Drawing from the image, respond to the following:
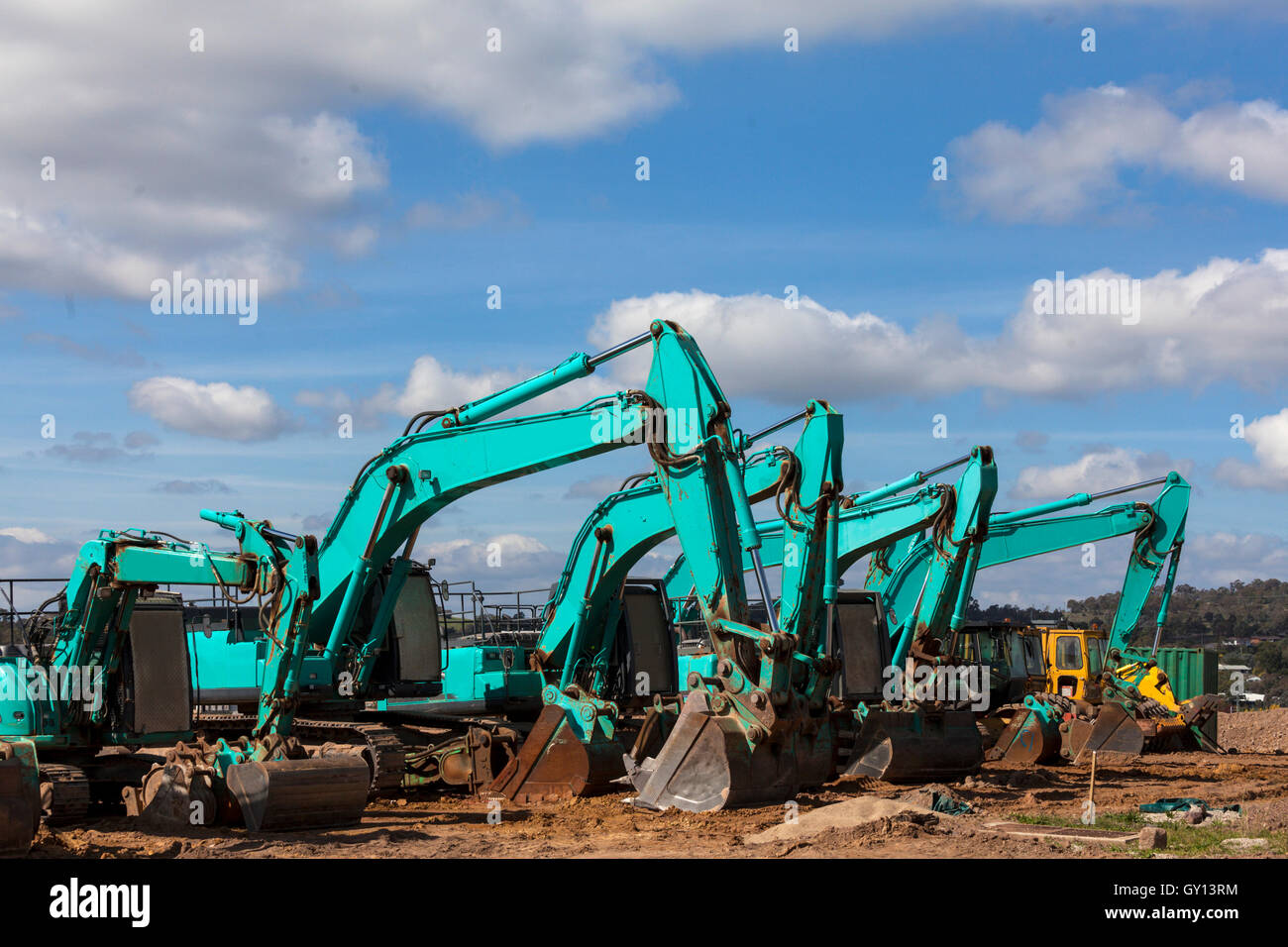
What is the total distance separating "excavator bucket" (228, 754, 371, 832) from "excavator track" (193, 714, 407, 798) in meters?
1.88

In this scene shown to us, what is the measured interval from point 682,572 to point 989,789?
28.5 ft

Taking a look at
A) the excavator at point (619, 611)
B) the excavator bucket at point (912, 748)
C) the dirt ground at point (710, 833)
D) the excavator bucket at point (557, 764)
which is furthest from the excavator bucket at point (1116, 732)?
the excavator bucket at point (557, 764)

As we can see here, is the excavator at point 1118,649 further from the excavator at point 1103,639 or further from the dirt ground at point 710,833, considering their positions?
the dirt ground at point 710,833

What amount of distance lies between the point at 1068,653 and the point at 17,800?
2071 centimetres

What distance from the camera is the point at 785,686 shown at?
518 inches

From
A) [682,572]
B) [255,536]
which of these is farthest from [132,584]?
[682,572]

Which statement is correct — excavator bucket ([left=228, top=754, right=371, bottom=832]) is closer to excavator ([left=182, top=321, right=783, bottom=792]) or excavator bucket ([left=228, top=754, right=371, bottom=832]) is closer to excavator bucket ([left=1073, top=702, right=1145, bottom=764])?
excavator ([left=182, top=321, right=783, bottom=792])

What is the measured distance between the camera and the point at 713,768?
12.7 m

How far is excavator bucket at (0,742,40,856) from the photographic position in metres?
10.2

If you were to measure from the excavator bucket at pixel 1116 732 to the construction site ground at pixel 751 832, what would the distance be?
20.2ft

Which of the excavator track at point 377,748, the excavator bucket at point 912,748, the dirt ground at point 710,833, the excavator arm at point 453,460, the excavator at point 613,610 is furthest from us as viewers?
the excavator bucket at point 912,748

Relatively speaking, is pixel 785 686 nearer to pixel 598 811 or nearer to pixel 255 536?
pixel 598 811

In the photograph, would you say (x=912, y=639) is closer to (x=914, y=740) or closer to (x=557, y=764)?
Answer: (x=914, y=740)

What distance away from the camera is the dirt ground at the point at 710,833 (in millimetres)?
11000
